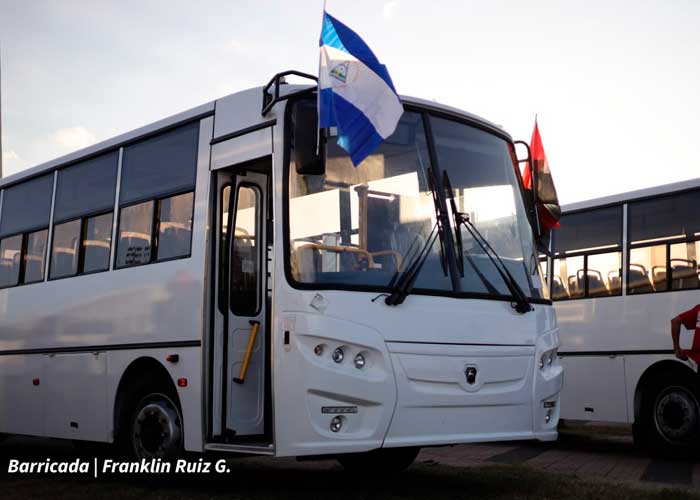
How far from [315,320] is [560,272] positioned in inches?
312

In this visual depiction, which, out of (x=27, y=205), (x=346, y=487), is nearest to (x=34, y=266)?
(x=27, y=205)

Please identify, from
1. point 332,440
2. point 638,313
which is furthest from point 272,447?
point 638,313

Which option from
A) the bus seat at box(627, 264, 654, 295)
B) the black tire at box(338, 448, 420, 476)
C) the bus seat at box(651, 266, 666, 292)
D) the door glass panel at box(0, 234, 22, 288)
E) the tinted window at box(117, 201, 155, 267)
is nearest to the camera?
the tinted window at box(117, 201, 155, 267)

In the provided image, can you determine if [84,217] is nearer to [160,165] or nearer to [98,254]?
[98,254]

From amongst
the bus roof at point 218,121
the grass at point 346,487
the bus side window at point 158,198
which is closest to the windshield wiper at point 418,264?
the bus roof at point 218,121

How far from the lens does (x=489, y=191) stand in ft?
29.2

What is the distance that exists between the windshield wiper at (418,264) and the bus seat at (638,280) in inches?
238

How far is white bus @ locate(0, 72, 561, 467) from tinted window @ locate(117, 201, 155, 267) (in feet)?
0.07

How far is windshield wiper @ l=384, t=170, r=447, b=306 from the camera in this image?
25.7 feet

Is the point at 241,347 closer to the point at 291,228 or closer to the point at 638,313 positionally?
the point at 291,228

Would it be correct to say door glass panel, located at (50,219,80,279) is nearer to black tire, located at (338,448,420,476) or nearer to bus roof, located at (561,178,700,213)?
black tire, located at (338,448,420,476)

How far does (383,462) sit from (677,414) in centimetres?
485

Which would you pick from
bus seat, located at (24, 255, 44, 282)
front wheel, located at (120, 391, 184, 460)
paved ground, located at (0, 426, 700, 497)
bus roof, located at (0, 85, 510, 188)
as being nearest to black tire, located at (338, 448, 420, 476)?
paved ground, located at (0, 426, 700, 497)

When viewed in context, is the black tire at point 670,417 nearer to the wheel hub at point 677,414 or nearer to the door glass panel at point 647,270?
the wheel hub at point 677,414
